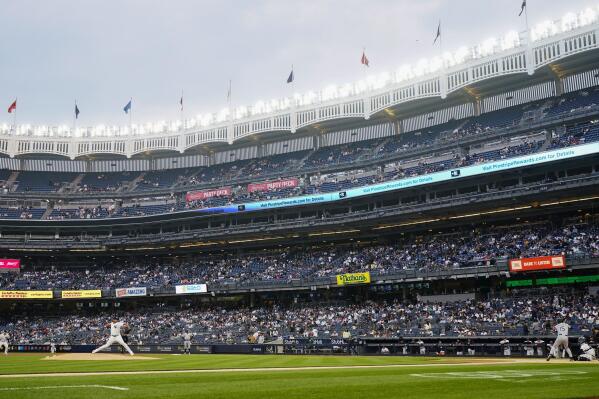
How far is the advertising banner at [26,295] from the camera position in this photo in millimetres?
66625

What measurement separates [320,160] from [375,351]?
3081 cm

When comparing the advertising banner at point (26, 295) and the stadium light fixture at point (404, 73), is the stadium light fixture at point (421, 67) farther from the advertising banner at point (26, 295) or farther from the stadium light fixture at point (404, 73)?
the advertising banner at point (26, 295)

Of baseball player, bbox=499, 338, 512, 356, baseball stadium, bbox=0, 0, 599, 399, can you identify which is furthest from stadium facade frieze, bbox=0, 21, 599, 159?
baseball player, bbox=499, 338, 512, 356

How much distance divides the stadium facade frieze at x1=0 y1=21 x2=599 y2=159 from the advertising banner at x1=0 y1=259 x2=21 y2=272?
15809 millimetres

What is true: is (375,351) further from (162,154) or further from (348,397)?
(162,154)

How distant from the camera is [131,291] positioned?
67.5m

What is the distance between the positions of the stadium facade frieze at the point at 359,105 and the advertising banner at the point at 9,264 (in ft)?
51.9

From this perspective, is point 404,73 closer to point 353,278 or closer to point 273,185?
point 273,185

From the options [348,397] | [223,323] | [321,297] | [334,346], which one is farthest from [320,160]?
[348,397]

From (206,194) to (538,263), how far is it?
42.2 m

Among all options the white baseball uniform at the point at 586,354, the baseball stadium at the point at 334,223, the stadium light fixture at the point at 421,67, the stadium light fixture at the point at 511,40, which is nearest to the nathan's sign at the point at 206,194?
the baseball stadium at the point at 334,223

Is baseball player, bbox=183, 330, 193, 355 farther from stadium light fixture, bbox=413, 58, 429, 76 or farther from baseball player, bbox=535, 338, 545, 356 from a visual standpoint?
stadium light fixture, bbox=413, 58, 429, 76

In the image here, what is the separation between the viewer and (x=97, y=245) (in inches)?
2876

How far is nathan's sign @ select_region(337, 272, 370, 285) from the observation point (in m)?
55.2
